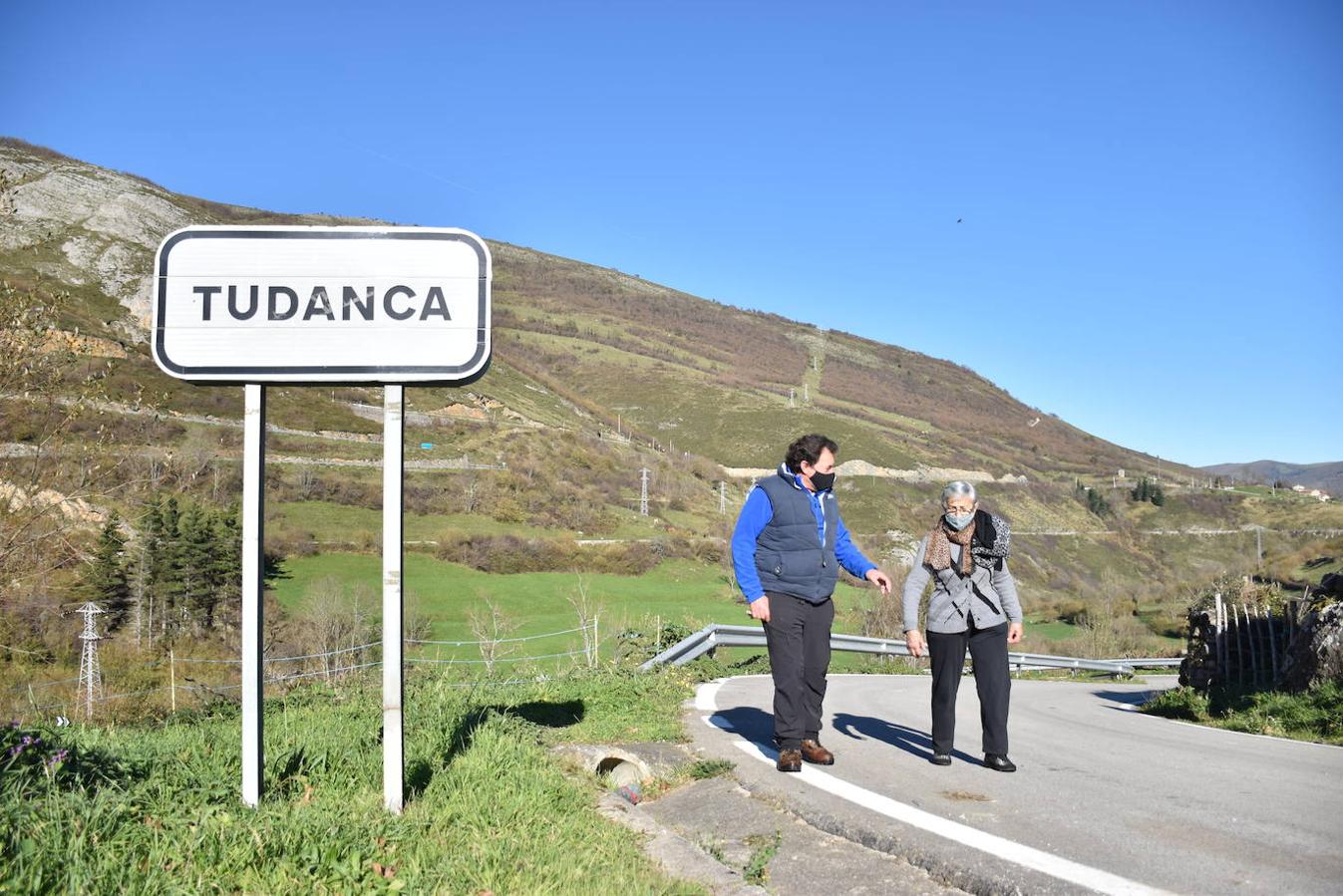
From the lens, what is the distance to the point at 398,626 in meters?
4.32

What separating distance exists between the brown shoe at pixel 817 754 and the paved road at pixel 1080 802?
0.18 meters

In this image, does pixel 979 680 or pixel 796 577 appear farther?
pixel 979 680

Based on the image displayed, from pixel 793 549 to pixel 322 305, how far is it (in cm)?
301

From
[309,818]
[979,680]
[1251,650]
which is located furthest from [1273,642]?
[309,818]

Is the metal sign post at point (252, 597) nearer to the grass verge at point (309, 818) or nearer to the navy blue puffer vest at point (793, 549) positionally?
the grass verge at point (309, 818)

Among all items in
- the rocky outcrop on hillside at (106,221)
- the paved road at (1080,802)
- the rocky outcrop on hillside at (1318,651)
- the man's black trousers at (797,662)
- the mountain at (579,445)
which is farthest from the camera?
the rocky outcrop on hillside at (106,221)

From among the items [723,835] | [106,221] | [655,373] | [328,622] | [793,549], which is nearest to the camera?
[723,835]

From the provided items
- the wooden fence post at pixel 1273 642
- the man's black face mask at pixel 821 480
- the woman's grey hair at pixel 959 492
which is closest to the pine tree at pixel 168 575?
the man's black face mask at pixel 821 480

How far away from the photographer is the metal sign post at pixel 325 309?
443cm

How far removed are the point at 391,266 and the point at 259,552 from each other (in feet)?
4.81

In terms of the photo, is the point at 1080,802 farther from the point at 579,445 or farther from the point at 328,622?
the point at 579,445

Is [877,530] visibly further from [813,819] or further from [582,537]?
[813,819]

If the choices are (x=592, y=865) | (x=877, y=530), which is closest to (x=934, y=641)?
(x=592, y=865)

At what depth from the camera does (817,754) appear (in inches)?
225
